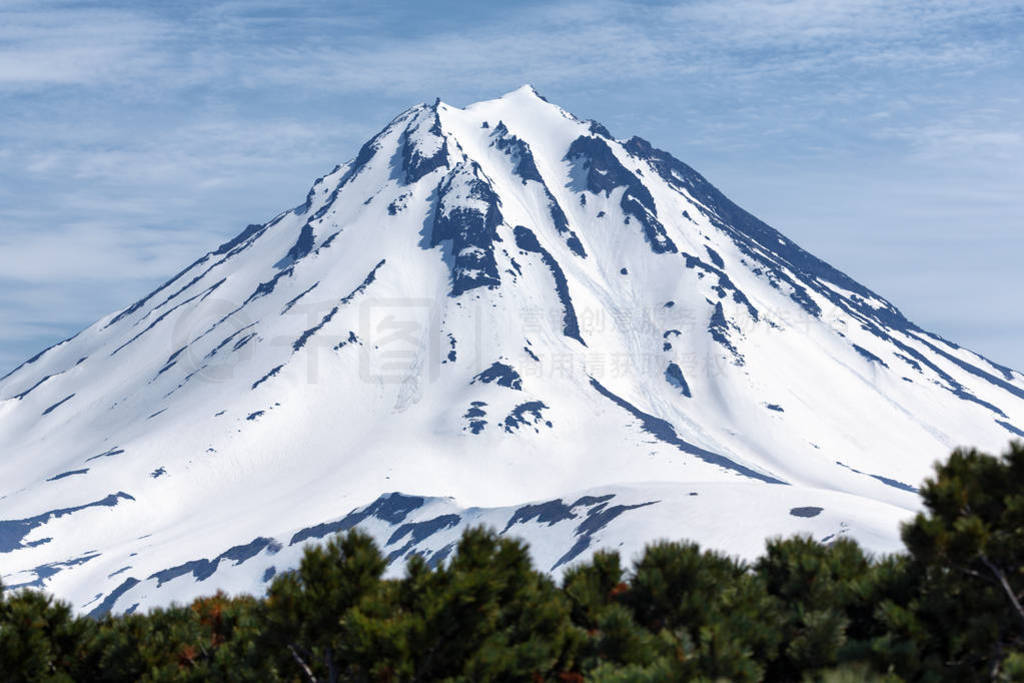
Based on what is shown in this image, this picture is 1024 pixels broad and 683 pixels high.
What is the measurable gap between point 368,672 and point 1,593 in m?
11.8

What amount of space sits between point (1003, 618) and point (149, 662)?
17.2 m

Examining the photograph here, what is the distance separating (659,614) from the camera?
81.3ft

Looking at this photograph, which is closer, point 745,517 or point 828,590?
point 828,590

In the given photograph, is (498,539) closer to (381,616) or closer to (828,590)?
(381,616)

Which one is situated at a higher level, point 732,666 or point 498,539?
point 498,539

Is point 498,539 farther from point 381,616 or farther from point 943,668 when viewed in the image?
point 943,668

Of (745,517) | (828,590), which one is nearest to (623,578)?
(828,590)

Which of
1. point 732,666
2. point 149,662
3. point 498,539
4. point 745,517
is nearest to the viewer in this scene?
point 732,666

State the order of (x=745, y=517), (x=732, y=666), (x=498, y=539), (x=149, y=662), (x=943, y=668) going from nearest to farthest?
(x=732, y=666)
(x=943, y=668)
(x=498, y=539)
(x=149, y=662)
(x=745, y=517)

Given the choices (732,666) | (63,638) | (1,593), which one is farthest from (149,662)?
(732,666)

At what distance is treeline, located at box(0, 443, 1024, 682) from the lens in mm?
21016

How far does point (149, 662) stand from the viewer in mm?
27719

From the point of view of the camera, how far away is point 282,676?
24.2 metres

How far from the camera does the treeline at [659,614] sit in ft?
68.9
